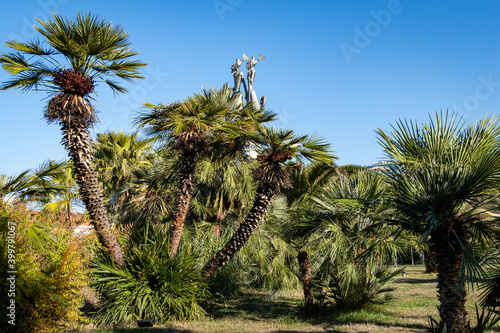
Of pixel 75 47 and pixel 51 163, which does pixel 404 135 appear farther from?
pixel 51 163

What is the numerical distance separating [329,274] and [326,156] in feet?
12.1

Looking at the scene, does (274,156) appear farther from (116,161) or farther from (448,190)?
(116,161)

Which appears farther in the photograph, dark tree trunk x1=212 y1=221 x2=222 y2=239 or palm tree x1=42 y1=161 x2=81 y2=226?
dark tree trunk x1=212 y1=221 x2=222 y2=239

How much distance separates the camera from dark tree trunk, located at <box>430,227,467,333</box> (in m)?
6.17

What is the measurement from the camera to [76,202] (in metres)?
11.5

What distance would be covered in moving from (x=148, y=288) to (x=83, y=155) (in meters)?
3.51

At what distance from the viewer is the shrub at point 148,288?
8.92 m

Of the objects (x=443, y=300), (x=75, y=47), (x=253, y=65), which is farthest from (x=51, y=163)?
(x=253, y=65)

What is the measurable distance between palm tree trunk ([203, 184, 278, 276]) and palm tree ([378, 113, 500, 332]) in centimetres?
334

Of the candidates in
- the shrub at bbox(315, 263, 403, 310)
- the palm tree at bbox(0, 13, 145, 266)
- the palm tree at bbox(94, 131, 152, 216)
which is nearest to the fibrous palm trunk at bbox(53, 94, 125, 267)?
the palm tree at bbox(0, 13, 145, 266)

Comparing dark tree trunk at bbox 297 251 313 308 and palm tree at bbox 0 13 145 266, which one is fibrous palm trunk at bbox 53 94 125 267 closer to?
palm tree at bbox 0 13 145 266

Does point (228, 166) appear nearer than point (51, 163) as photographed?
No

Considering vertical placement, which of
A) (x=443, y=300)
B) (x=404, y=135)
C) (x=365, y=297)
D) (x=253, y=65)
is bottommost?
(x=365, y=297)

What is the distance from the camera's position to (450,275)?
20.4 feet
